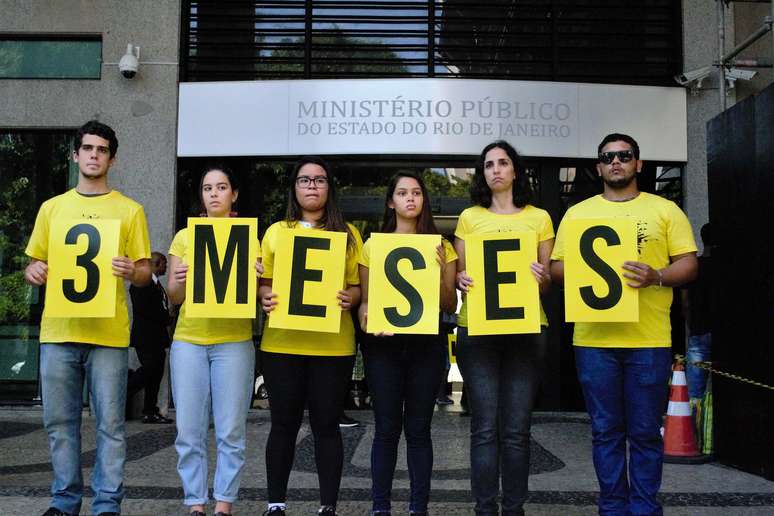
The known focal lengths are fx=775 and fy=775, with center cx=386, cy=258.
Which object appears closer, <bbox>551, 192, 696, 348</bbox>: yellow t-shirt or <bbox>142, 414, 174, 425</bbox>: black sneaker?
<bbox>551, 192, 696, 348</bbox>: yellow t-shirt

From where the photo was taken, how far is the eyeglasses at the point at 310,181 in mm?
4051

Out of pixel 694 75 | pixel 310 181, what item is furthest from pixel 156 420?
pixel 694 75

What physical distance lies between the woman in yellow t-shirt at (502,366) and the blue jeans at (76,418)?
178cm

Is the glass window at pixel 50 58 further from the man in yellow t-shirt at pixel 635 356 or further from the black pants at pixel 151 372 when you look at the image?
the man in yellow t-shirt at pixel 635 356

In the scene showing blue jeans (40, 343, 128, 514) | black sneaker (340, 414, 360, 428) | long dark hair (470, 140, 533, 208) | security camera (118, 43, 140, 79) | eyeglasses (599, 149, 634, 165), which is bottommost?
black sneaker (340, 414, 360, 428)

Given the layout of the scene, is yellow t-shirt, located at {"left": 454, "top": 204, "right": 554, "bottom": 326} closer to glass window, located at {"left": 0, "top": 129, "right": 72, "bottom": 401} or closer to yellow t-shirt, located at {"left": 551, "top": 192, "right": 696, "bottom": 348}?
yellow t-shirt, located at {"left": 551, "top": 192, "right": 696, "bottom": 348}

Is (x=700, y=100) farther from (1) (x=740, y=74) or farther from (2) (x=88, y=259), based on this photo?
(2) (x=88, y=259)

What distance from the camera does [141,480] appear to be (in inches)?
208

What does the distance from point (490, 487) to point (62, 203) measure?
2.62 metres

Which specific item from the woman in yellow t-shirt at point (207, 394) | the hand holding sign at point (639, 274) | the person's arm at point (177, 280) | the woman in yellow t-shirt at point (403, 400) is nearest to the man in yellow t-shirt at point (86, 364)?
the person's arm at point (177, 280)

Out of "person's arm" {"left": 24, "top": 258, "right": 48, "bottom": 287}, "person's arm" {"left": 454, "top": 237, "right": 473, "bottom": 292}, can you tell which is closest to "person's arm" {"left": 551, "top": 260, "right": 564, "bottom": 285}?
"person's arm" {"left": 454, "top": 237, "right": 473, "bottom": 292}

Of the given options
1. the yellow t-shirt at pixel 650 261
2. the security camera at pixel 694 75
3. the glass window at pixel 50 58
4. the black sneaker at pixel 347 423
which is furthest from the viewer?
the glass window at pixel 50 58

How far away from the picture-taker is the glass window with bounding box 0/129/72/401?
8.75 meters

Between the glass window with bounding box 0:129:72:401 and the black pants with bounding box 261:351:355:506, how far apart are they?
591 cm
